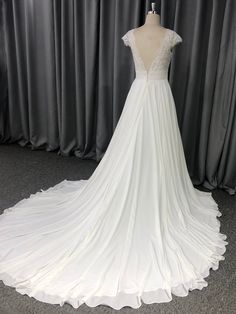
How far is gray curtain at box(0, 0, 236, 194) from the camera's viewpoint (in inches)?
101

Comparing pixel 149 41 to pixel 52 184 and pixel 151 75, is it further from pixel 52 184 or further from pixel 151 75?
pixel 52 184

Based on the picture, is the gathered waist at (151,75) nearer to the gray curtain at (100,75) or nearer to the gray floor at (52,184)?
the gray curtain at (100,75)

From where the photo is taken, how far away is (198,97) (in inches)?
106

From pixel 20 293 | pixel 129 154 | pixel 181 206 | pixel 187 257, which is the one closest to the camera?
pixel 20 293

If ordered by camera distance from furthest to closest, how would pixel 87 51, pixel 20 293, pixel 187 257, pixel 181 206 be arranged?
pixel 87 51, pixel 181 206, pixel 187 257, pixel 20 293

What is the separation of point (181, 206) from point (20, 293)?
41.8 inches

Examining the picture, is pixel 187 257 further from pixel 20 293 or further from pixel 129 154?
pixel 20 293

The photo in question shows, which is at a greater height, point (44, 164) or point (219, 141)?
point (219, 141)

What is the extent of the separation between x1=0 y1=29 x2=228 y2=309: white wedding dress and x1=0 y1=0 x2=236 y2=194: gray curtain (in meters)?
0.73

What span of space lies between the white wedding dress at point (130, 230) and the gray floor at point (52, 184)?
4cm

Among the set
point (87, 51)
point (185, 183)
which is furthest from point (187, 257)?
point (87, 51)

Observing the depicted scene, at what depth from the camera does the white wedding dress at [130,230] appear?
1.51 metres

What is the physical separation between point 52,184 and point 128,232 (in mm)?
1162

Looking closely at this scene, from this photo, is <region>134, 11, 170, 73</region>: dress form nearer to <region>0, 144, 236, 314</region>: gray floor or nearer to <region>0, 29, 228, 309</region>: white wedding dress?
<region>0, 29, 228, 309</region>: white wedding dress
